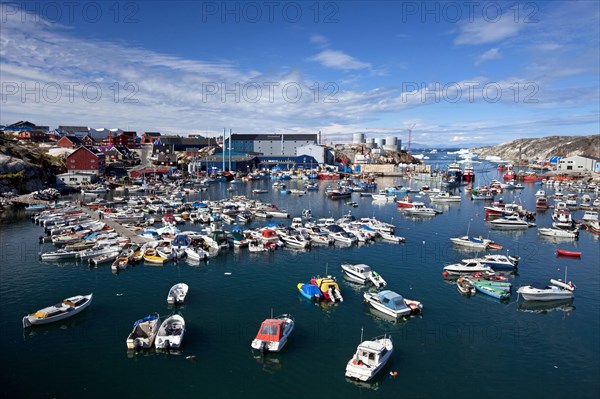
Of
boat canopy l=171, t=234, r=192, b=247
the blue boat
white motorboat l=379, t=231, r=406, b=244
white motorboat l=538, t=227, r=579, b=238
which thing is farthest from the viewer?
white motorboat l=538, t=227, r=579, b=238

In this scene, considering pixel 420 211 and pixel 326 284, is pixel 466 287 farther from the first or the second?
pixel 420 211

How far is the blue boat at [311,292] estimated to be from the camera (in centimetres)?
2605

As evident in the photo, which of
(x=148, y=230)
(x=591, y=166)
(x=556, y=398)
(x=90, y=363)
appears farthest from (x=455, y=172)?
(x=90, y=363)

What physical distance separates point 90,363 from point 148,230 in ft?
76.1

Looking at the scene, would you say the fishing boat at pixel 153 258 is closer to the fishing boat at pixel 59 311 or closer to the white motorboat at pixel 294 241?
the fishing boat at pixel 59 311

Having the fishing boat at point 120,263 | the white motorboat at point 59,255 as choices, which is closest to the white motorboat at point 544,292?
the fishing boat at point 120,263

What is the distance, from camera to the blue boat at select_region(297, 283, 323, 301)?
2605 cm

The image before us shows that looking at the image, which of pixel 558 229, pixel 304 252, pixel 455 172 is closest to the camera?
pixel 304 252

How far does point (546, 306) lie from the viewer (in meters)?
26.4

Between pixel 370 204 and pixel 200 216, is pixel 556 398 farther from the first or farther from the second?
pixel 370 204

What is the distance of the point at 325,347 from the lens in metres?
20.4

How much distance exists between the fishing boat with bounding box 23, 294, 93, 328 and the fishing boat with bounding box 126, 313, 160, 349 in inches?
178

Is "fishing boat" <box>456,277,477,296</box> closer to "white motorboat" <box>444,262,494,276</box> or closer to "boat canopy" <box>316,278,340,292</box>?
"white motorboat" <box>444,262,494,276</box>

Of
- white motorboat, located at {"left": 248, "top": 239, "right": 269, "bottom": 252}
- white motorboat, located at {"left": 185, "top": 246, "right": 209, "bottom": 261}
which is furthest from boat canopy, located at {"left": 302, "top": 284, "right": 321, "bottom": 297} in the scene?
white motorboat, located at {"left": 185, "top": 246, "right": 209, "bottom": 261}
